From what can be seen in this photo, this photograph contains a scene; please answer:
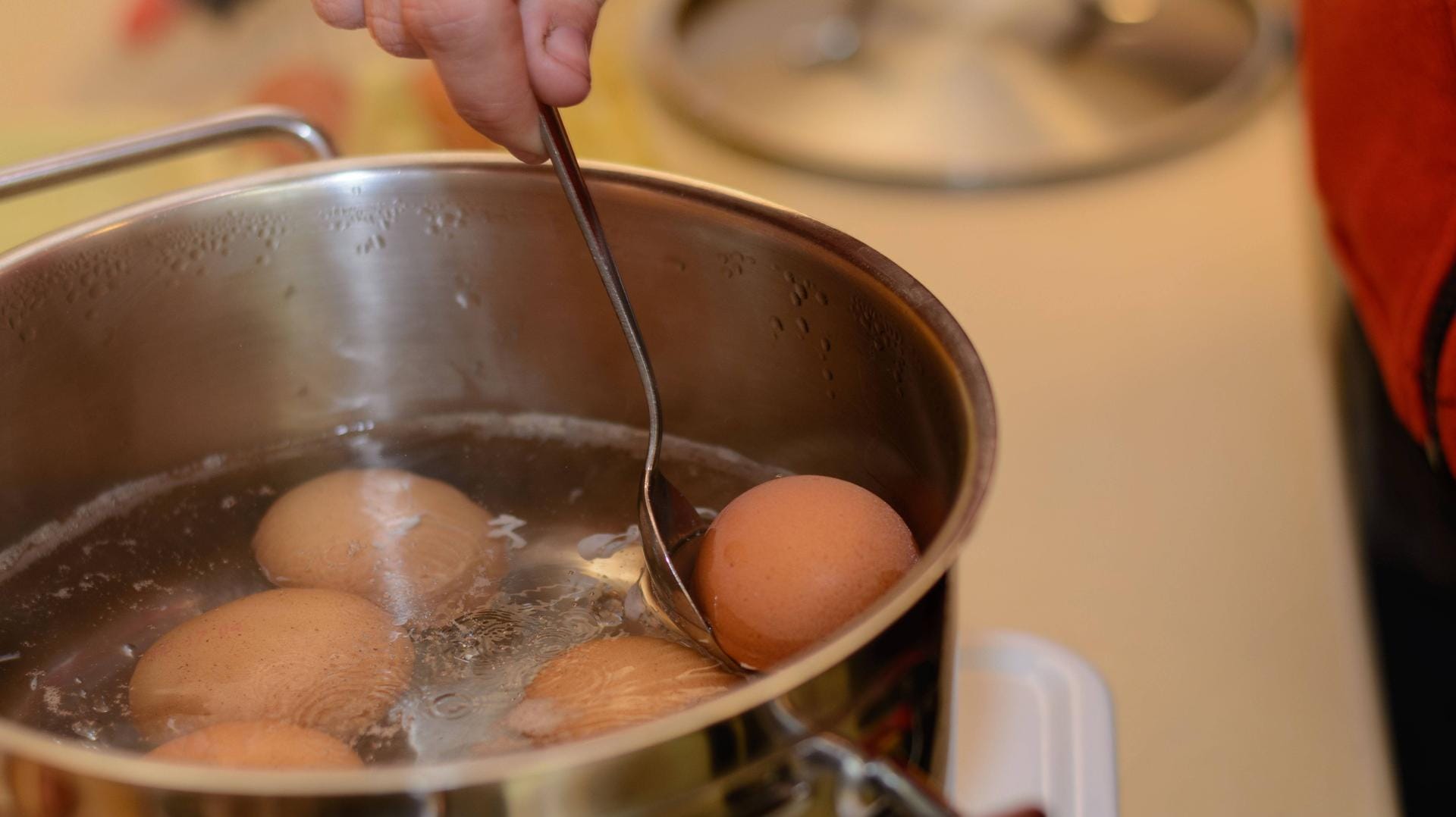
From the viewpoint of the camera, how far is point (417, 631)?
49 cm

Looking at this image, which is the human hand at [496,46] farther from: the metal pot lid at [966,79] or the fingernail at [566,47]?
the metal pot lid at [966,79]

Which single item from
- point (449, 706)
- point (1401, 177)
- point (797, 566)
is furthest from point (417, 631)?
point (1401, 177)

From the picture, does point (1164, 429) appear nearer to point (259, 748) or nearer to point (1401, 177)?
point (1401, 177)

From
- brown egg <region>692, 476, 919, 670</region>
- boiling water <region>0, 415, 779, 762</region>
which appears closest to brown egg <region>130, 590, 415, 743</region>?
boiling water <region>0, 415, 779, 762</region>

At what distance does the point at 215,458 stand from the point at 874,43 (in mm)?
813

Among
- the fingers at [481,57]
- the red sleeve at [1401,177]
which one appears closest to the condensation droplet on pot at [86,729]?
the fingers at [481,57]

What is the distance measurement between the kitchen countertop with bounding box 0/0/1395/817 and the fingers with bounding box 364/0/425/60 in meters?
0.45

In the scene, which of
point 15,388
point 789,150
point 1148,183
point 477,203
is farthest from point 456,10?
point 1148,183

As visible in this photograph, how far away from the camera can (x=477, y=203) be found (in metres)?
0.54

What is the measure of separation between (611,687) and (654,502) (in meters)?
0.09

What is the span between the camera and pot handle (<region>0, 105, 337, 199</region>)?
0.52 metres

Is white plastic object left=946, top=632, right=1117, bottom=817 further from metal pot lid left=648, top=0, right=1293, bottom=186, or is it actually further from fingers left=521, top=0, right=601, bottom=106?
metal pot lid left=648, top=0, right=1293, bottom=186

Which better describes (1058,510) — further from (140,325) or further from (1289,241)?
(140,325)

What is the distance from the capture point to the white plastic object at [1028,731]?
533 mm
